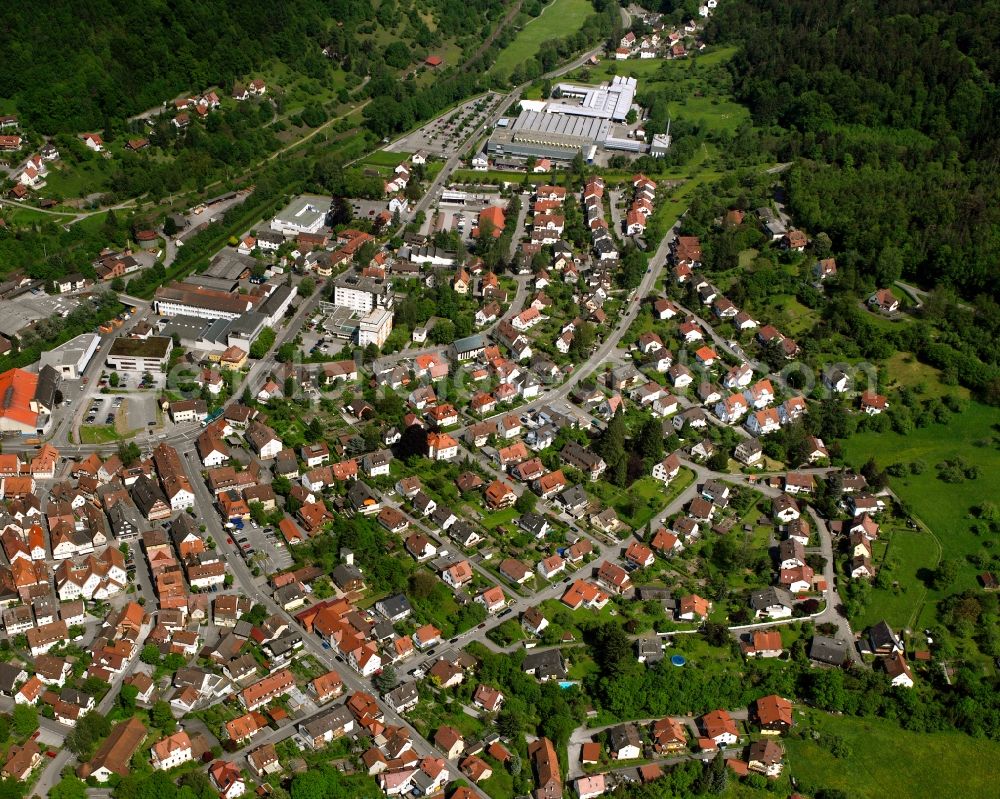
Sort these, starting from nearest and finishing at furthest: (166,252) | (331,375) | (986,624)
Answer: (986,624)
(331,375)
(166,252)

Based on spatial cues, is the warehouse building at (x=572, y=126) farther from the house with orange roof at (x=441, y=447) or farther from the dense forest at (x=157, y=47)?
the house with orange roof at (x=441, y=447)

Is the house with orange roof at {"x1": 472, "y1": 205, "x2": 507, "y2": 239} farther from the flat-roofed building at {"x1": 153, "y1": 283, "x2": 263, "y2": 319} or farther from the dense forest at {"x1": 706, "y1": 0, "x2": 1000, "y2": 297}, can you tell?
the dense forest at {"x1": 706, "y1": 0, "x2": 1000, "y2": 297}

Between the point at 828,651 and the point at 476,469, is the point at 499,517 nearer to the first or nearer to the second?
the point at 476,469

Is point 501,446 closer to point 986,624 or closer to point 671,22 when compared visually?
point 986,624

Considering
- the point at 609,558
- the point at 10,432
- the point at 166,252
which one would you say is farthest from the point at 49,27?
the point at 609,558

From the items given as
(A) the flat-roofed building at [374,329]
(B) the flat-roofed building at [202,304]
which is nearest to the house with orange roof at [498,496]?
(A) the flat-roofed building at [374,329]

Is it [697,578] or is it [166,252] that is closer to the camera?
[697,578]

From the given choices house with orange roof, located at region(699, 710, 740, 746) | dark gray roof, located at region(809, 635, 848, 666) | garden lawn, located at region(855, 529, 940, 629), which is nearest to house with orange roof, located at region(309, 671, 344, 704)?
house with orange roof, located at region(699, 710, 740, 746)
